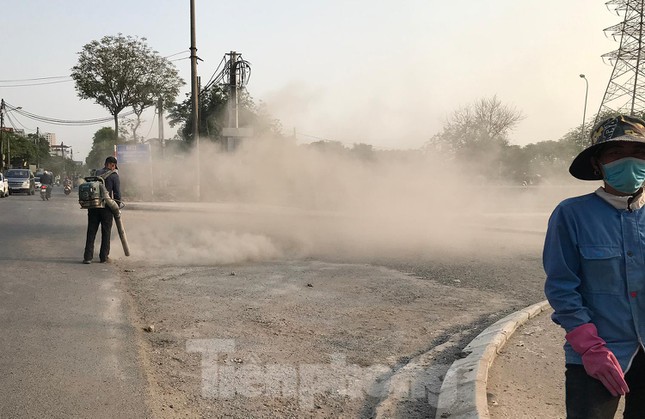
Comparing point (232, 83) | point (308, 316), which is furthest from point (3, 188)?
point (308, 316)

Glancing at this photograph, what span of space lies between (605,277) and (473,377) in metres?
1.76

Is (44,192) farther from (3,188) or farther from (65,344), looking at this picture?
(65,344)

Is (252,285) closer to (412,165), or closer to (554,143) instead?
(412,165)

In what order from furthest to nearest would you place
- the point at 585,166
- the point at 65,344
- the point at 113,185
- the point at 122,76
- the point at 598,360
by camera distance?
Result: the point at 122,76, the point at 113,185, the point at 65,344, the point at 585,166, the point at 598,360

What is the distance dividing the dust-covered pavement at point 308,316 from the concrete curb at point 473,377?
130mm

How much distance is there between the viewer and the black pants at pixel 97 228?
8.21 meters

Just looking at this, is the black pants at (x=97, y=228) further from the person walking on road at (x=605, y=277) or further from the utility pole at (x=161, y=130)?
the utility pole at (x=161, y=130)

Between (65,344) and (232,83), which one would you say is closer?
(65,344)

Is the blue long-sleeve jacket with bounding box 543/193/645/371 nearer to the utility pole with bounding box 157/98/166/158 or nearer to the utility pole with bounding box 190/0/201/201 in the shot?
the utility pole with bounding box 190/0/201/201

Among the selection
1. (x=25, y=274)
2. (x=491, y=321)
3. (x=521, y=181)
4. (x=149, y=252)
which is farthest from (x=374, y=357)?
(x=521, y=181)

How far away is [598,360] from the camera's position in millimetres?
1915

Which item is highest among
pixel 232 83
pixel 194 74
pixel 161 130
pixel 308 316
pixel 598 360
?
pixel 194 74

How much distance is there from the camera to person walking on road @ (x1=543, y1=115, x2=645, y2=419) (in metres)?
1.98

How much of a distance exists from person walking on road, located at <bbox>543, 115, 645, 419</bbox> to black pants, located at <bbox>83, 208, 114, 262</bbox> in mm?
7460
